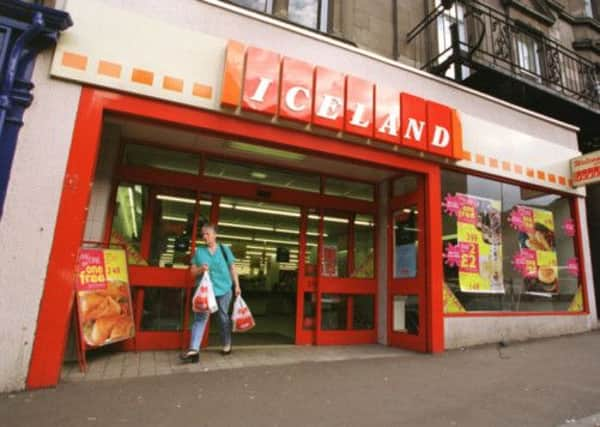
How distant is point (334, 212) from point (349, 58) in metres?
2.61

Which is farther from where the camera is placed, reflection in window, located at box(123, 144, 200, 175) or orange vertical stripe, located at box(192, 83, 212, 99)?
reflection in window, located at box(123, 144, 200, 175)

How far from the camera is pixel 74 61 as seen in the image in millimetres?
4082

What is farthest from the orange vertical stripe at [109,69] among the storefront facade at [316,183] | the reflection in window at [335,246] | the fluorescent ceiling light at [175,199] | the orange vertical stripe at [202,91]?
the reflection in window at [335,246]

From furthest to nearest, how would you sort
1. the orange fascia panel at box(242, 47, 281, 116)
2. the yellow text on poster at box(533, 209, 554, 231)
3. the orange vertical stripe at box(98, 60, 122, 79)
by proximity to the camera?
1. the yellow text on poster at box(533, 209, 554, 231)
2. the orange fascia panel at box(242, 47, 281, 116)
3. the orange vertical stripe at box(98, 60, 122, 79)

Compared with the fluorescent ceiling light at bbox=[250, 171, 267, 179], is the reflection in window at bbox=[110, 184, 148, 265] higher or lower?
lower

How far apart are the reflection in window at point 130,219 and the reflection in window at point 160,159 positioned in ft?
1.27

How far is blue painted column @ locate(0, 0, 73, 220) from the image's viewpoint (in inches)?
147

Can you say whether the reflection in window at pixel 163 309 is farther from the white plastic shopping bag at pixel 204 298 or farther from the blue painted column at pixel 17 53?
the blue painted column at pixel 17 53

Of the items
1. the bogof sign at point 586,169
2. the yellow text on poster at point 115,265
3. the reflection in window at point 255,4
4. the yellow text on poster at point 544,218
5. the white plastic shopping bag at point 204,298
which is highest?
the reflection in window at point 255,4

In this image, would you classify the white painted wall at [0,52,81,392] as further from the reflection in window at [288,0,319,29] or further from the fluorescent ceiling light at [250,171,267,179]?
the reflection in window at [288,0,319,29]

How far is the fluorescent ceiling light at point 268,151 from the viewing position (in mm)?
5722

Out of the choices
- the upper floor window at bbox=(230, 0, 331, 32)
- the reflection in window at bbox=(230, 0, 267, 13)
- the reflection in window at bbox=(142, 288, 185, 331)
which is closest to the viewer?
the reflection in window at bbox=(142, 288, 185, 331)

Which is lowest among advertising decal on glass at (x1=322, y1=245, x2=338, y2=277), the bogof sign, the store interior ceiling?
advertising decal on glass at (x1=322, y1=245, x2=338, y2=277)

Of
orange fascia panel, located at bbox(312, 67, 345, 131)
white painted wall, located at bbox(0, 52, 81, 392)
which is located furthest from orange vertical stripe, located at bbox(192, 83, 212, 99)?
orange fascia panel, located at bbox(312, 67, 345, 131)
